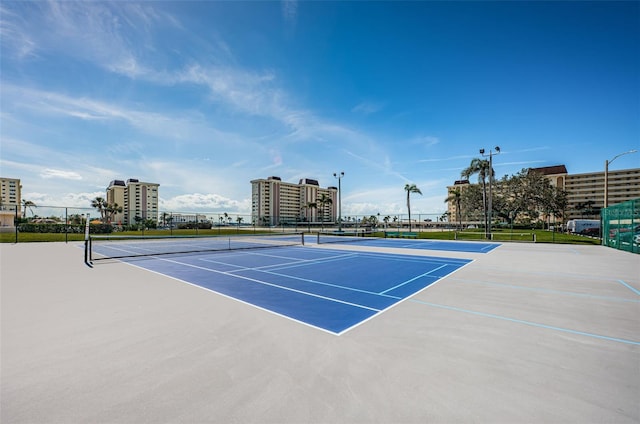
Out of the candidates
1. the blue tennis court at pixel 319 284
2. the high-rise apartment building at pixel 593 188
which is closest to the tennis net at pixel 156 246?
the blue tennis court at pixel 319 284

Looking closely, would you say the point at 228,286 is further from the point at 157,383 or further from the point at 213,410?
the point at 213,410

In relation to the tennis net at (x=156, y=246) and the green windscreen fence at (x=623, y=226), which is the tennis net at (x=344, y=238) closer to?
the tennis net at (x=156, y=246)

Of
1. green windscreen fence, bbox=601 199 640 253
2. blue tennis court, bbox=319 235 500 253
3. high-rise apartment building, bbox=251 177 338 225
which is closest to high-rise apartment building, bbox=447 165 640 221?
high-rise apartment building, bbox=251 177 338 225

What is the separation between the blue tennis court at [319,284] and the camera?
210 inches

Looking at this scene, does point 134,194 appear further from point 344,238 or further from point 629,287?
point 629,287

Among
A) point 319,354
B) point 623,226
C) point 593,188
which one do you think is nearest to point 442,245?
point 623,226

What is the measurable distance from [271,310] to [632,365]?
519 cm

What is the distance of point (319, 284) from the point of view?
25.5 feet

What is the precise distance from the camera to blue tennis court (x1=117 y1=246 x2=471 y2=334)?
5.32 meters

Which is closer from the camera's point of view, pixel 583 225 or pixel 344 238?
pixel 344 238

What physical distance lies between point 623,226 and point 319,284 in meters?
23.0

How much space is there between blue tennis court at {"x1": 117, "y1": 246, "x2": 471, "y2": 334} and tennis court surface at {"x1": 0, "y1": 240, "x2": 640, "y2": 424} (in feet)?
0.25

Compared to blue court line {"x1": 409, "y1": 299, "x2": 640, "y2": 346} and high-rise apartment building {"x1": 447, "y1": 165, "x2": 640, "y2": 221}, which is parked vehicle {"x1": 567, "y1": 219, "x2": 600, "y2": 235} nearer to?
high-rise apartment building {"x1": 447, "y1": 165, "x2": 640, "y2": 221}

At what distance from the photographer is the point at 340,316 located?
5.05 meters
